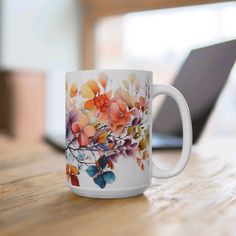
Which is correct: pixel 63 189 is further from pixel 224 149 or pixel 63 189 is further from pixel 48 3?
pixel 48 3

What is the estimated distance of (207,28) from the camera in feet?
7.32

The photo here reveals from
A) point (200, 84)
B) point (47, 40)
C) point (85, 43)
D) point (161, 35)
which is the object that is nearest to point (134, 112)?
point (200, 84)

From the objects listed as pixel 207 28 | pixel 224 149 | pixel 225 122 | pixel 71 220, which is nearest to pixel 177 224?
pixel 71 220

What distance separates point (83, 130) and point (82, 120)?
0.04ft

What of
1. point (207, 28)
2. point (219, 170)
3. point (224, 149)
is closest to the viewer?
point (219, 170)

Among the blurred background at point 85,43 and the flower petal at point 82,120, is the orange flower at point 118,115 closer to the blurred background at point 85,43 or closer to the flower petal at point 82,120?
the flower petal at point 82,120

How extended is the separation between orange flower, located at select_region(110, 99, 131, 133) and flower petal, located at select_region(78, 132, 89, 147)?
0.03 m

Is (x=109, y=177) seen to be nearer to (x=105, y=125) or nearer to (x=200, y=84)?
(x=105, y=125)

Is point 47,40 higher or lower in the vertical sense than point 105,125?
higher

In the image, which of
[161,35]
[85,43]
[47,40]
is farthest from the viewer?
[85,43]

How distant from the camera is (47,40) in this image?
2.48m

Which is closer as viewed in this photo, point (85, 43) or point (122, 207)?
point (122, 207)

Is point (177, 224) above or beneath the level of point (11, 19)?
beneath

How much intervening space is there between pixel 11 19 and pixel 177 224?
211 cm
